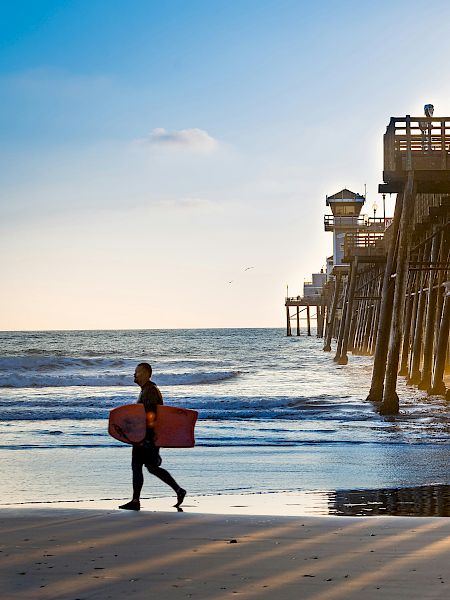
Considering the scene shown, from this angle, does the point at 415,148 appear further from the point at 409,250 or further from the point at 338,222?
the point at 338,222

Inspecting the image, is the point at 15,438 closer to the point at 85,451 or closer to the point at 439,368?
the point at 85,451

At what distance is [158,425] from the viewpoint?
8031 mm

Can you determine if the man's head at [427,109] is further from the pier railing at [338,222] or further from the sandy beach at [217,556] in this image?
the pier railing at [338,222]

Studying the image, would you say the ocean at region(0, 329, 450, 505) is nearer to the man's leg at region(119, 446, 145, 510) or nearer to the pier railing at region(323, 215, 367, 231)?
the man's leg at region(119, 446, 145, 510)

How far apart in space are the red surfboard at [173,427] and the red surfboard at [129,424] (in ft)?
0.47

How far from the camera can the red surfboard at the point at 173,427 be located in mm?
8055

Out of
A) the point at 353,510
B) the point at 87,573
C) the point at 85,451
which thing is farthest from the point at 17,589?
the point at 85,451

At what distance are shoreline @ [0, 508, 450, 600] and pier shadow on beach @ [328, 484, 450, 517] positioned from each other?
0.50 metres

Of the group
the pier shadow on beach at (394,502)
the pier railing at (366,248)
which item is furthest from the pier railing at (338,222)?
the pier shadow on beach at (394,502)

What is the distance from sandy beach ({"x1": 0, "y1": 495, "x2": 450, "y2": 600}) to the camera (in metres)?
4.98

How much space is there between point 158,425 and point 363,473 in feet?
11.3

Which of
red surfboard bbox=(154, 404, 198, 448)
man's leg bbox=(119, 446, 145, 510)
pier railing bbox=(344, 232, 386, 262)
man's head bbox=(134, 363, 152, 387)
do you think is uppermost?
pier railing bbox=(344, 232, 386, 262)

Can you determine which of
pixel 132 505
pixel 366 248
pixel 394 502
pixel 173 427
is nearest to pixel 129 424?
pixel 173 427

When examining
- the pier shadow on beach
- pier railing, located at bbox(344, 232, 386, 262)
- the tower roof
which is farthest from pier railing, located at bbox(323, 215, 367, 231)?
the pier shadow on beach
